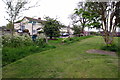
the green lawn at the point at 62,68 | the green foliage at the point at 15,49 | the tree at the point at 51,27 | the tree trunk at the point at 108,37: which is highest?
the tree at the point at 51,27

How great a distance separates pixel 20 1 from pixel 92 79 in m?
8.13

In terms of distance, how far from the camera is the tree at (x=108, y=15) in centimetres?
712

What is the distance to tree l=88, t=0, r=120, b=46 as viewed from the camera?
712 cm

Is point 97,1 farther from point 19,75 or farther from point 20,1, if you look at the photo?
point 19,75

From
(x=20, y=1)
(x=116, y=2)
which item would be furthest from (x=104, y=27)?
(x=20, y=1)

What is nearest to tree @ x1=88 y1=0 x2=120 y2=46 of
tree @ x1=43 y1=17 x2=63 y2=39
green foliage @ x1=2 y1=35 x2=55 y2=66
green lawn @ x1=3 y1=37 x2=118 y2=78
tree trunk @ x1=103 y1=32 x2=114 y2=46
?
tree trunk @ x1=103 y1=32 x2=114 y2=46

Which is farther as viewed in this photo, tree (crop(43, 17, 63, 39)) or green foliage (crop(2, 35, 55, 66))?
tree (crop(43, 17, 63, 39))

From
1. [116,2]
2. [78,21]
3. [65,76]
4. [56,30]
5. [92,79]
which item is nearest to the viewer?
[92,79]

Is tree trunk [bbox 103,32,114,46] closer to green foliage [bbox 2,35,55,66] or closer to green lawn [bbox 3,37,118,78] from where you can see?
green lawn [bbox 3,37,118,78]

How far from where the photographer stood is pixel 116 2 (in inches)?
276

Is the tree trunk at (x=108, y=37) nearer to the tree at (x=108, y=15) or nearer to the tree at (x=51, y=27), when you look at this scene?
the tree at (x=108, y=15)

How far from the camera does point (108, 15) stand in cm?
739

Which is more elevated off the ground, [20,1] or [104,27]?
[20,1]

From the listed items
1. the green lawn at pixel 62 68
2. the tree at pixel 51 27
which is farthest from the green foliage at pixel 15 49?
the tree at pixel 51 27
